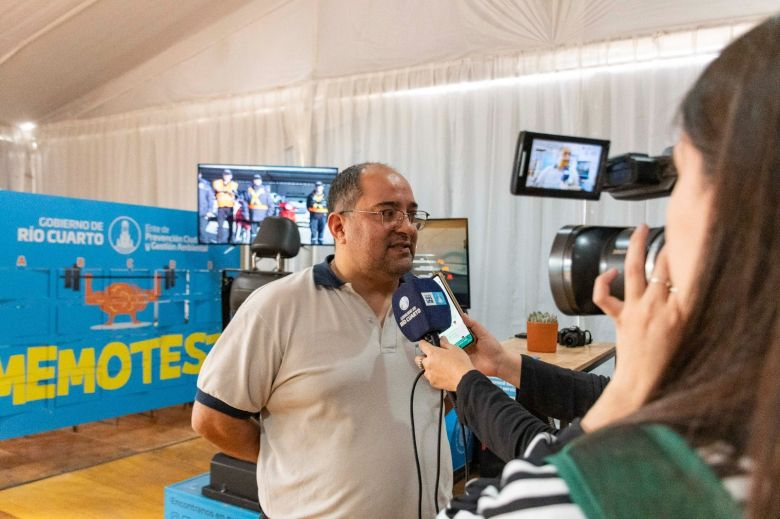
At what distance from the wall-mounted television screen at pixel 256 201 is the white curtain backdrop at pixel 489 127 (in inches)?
38.8

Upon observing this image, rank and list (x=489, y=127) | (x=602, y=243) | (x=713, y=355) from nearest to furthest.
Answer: (x=713, y=355)
(x=602, y=243)
(x=489, y=127)

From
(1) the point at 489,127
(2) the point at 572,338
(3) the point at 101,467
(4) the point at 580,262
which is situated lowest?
(3) the point at 101,467

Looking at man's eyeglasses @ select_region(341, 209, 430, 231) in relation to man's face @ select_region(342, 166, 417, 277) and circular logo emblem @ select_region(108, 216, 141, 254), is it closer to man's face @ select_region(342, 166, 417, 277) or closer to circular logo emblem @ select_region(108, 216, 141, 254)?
man's face @ select_region(342, 166, 417, 277)

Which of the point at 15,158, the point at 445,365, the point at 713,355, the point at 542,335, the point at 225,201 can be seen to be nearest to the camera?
the point at 713,355

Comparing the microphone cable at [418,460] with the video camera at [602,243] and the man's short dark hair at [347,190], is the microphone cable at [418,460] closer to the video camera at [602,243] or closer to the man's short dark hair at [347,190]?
the man's short dark hair at [347,190]

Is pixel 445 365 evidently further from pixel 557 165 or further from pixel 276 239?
pixel 276 239

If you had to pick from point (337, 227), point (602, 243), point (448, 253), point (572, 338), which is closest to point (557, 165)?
point (337, 227)

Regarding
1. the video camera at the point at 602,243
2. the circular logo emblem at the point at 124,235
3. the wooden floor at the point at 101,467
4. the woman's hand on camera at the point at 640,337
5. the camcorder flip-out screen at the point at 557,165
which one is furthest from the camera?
the circular logo emblem at the point at 124,235

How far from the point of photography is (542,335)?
2.86m

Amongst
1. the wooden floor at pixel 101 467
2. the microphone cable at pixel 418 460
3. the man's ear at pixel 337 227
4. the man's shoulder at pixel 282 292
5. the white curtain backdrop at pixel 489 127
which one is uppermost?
the white curtain backdrop at pixel 489 127

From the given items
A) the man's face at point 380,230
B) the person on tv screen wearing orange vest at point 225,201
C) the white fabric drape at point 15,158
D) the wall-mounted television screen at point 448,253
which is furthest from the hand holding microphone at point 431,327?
the white fabric drape at point 15,158

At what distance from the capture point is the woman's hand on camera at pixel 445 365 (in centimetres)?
113

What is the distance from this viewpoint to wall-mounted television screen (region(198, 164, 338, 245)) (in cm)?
435

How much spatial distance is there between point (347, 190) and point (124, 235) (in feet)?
9.92
